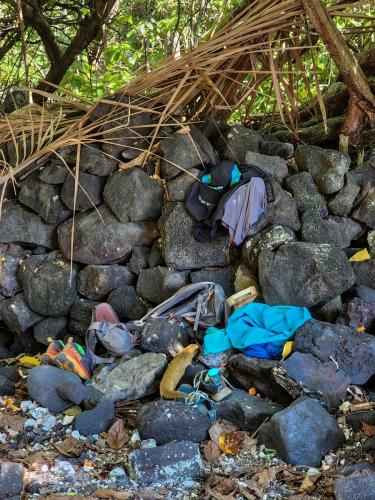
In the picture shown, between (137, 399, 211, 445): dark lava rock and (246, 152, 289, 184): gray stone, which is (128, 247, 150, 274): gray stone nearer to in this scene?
(246, 152, 289, 184): gray stone

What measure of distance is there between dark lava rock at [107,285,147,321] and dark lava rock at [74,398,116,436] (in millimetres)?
1247

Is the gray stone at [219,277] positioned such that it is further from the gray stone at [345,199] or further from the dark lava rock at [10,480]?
the dark lava rock at [10,480]

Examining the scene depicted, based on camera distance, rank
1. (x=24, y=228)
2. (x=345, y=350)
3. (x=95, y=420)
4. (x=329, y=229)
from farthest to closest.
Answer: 1. (x=24, y=228)
2. (x=329, y=229)
3. (x=345, y=350)
4. (x=95, y=420)

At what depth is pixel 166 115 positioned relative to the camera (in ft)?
15.4

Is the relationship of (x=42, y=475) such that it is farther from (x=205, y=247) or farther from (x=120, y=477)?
(x=205, y=247)

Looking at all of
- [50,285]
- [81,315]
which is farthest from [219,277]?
[50,285]

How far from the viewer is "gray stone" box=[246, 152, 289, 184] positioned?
4.61m

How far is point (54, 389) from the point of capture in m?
3.88

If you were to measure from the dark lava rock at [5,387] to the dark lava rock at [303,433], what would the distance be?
181cm

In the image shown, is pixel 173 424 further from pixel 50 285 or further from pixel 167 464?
pixel 50 285

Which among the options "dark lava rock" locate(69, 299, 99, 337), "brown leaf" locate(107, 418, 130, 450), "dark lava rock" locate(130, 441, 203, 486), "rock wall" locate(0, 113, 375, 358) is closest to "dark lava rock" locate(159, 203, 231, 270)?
"rock wall" locate(0, 113, 375, 358)

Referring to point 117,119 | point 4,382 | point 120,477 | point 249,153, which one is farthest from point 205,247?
point 120,477

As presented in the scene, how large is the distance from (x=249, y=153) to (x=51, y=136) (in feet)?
4.91

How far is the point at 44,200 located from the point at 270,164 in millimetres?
1857
